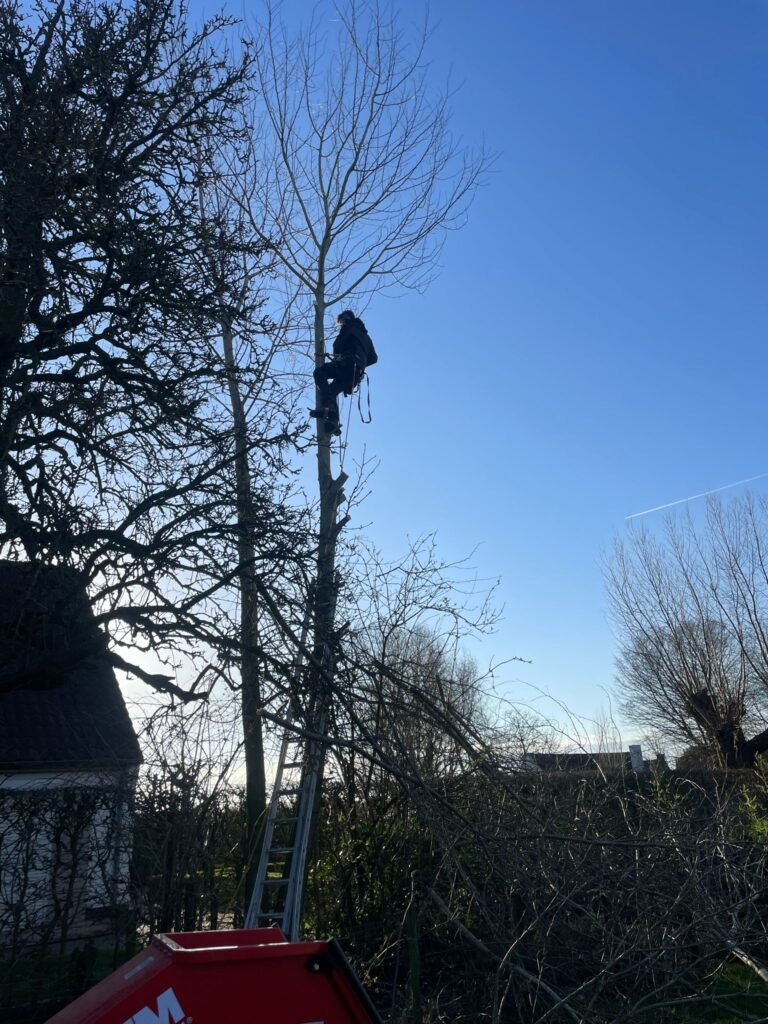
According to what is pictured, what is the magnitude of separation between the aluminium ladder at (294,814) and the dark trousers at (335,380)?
122 inches

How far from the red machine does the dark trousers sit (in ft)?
20.9

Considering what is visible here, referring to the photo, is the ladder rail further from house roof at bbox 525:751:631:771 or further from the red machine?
the red machine

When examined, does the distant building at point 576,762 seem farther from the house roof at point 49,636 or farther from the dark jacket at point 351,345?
the dark jacket at point 351,345

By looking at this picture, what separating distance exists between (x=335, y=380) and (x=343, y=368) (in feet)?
0.50

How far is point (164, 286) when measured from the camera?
739 cm

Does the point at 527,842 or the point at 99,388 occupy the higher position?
the point at 99,388

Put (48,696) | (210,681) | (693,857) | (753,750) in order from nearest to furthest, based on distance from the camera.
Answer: (693,857) < (210,681) < (48,696) < (753,750)

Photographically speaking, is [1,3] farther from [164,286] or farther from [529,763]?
[529,763]

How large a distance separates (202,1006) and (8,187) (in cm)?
563

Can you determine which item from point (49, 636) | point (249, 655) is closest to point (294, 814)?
point (249, 655)

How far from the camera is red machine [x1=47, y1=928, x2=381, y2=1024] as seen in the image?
288cm

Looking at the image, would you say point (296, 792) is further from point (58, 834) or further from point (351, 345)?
point (351, 345)

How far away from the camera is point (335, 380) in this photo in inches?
359

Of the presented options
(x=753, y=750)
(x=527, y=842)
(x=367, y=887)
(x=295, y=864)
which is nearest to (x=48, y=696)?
(x=367, y=887)
